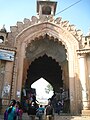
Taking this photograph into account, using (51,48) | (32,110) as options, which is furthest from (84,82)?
(32,110)

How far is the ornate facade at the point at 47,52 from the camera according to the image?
50.7 feet

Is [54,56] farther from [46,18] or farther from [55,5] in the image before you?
[55,5]

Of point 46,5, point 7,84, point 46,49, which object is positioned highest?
point 46,5

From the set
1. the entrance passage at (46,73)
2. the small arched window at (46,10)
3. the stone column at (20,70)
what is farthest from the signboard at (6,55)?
the small arched window at (46,10)

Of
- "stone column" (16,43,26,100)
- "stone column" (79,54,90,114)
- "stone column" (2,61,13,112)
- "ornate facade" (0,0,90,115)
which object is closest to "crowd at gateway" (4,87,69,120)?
"stone column" (79,54,90,114)

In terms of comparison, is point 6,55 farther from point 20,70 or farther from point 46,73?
point 46,73

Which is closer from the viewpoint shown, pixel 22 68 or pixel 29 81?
pixel 22 68

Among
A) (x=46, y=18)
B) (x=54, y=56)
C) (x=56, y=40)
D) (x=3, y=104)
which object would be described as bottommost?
(x=3, y=104)

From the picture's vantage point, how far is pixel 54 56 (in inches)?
739

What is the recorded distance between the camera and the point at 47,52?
62.0 feet

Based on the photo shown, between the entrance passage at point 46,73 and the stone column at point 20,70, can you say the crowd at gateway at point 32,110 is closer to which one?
the stone column at point 20,70

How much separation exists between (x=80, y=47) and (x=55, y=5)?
6770mm

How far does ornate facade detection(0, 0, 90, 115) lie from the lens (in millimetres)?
15453

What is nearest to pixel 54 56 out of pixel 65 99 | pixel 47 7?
pixel 65 99
